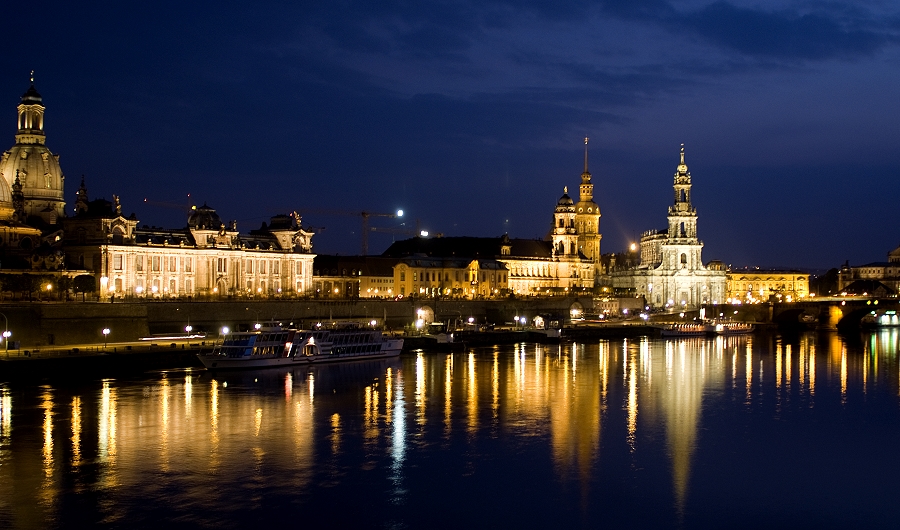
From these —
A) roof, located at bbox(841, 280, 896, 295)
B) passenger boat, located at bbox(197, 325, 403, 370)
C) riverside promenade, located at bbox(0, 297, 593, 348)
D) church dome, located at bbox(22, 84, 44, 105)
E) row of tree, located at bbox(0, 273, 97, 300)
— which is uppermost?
church dome, located at bbox(22, 84, 44, 105)

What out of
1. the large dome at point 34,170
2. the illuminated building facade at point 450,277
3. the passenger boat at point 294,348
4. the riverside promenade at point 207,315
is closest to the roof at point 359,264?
the illuminated building facade at point 450,277

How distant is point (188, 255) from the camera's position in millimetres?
99688

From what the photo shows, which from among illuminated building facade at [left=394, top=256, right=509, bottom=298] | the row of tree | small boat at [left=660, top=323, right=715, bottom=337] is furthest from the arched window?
small boat at [left=660, top=323, right=715, bottom=337]

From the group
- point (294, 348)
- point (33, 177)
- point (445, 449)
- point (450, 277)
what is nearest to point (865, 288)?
point (450, 277)

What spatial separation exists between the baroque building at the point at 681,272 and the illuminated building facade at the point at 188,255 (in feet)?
199

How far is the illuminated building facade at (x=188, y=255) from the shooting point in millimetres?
91062

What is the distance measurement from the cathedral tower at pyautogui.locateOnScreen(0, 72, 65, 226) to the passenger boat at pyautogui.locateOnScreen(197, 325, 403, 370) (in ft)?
120

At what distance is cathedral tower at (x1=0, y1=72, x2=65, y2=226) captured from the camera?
97.8m

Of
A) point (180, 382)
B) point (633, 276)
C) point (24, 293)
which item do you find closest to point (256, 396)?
point (180, 382)

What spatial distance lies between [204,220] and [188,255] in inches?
199

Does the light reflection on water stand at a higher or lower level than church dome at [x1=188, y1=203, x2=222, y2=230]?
lower

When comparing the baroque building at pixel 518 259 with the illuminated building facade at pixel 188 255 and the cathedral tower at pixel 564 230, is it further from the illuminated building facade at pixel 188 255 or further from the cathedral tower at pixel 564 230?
the illuminated building facade at pixel 188 255

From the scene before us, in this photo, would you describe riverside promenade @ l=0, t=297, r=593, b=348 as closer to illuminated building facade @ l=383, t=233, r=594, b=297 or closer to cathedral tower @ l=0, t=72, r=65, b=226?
illuminated building facade @ l=383, t=233, r=594, b=297

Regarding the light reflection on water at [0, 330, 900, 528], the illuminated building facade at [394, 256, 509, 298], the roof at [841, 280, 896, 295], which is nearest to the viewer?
the light reflection on water at [0, 330, 900, 528]
